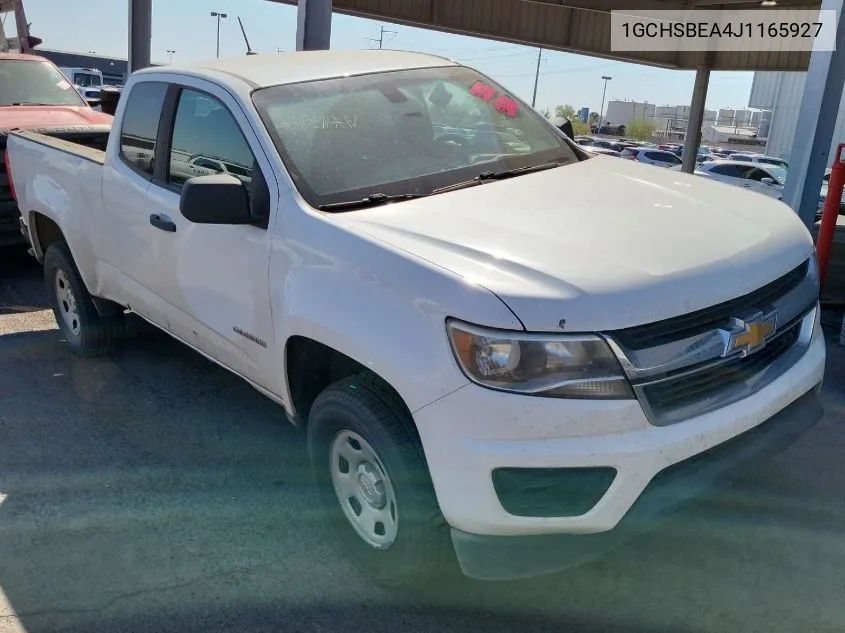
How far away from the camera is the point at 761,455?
2607 millimetres

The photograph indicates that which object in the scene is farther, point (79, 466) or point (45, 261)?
point (45, 261)

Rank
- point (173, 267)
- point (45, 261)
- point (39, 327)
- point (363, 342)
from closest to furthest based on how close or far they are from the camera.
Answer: point (363, 342) → point (173, 267) → point (45, 261) → point (39, 327)

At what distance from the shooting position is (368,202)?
2977 mm

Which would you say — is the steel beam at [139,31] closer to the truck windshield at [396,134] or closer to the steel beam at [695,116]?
the truck windshield at [396,134]

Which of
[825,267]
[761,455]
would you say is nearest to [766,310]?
[761,455]

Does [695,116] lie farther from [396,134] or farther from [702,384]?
[702,384]

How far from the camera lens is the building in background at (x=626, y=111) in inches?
4454

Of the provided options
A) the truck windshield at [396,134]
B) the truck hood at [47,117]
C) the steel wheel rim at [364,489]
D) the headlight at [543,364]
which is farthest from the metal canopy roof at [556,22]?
the headlight at [543,364]

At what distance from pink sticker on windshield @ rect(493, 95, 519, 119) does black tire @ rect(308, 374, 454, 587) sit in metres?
1.87

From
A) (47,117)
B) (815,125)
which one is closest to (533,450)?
(815,125)

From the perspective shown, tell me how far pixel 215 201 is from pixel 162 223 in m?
0.87

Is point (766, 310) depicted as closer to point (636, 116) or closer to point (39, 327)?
point (39, 327)

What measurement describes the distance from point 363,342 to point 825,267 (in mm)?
5364

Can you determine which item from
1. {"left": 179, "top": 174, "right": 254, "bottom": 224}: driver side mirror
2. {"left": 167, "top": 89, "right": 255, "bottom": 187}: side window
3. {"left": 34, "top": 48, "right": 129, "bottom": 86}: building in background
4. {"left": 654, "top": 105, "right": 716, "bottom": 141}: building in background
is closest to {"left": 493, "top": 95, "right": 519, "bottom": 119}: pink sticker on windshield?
{"left": 167, "top": 89, "right": 255, "bottom": 187}: side window
